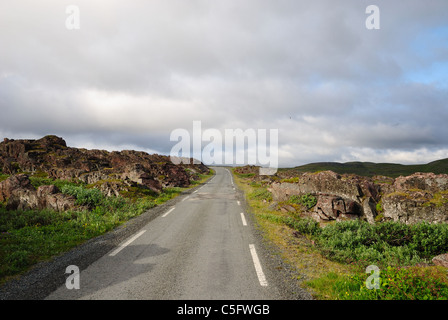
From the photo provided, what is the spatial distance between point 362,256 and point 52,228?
13627 mm

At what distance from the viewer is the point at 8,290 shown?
18.1 ft

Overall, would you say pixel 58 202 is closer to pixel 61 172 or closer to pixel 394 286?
pixel 394 286

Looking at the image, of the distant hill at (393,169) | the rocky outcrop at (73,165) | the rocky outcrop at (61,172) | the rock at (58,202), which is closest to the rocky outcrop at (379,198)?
the rock at (58,202)

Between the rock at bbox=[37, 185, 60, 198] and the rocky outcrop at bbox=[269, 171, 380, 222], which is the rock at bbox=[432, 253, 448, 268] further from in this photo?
the rock at bbox=[37, 185, 60, 198]

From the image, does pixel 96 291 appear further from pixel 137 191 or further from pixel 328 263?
pixel 137 191

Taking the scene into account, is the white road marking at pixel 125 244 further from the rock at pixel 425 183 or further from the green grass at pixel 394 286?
the rock at pixel 425 183

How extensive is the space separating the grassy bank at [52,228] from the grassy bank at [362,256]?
8218 millimetres

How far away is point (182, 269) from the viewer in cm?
659

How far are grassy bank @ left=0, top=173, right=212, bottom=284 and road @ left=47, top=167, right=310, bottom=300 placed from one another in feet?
7.19

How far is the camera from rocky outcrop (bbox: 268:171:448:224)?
1181 centimetres

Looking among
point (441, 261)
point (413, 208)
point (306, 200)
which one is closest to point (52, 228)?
point (306, 200)

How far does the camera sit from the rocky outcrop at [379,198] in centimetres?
1181

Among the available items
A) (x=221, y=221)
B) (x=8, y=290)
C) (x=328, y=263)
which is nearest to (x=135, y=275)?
(x=8, y=290)

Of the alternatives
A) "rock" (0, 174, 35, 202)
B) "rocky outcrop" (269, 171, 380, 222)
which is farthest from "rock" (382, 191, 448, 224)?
"rock" (0, 174, 35, 202)
